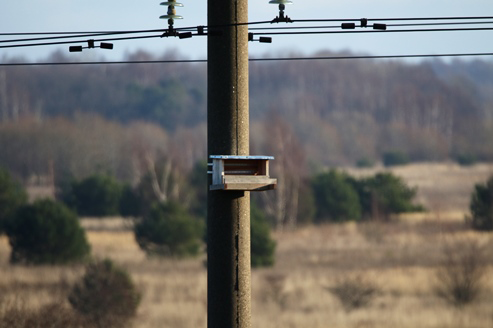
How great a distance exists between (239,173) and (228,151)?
20 cm

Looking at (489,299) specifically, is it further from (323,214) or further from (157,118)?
(157,118)

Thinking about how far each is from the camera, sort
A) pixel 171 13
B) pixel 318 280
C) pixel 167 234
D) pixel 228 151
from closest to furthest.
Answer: pixel 228 151, pixel 171 13, pixel 318 280, pixel 167 234

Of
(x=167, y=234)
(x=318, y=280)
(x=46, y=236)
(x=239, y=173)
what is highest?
(x=239, y=173)

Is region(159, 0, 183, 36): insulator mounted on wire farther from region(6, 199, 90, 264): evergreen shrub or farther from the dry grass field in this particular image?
region(6, 199, 90, 264): evergreen shrub

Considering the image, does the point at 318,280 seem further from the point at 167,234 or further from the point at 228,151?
the point at 228,151

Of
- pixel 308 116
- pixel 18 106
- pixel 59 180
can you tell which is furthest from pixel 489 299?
pixel 308 116

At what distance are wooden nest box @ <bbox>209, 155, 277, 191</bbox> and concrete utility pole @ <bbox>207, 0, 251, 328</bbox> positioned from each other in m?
0.09

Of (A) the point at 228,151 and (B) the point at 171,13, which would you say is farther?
(B) the point at 171,13

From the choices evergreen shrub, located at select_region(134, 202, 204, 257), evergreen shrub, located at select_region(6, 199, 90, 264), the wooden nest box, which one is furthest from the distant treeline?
the wooden nest box

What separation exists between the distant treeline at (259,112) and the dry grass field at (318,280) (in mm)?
32659

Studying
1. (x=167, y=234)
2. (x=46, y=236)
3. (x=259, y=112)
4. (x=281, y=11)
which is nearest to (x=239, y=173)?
(x=281, y=11)

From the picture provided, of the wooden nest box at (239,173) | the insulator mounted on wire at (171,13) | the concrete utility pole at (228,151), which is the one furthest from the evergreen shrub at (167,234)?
the concrete utility pole at (228,151)

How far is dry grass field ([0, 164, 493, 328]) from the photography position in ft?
73.9

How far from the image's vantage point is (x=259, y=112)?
12481 cm
